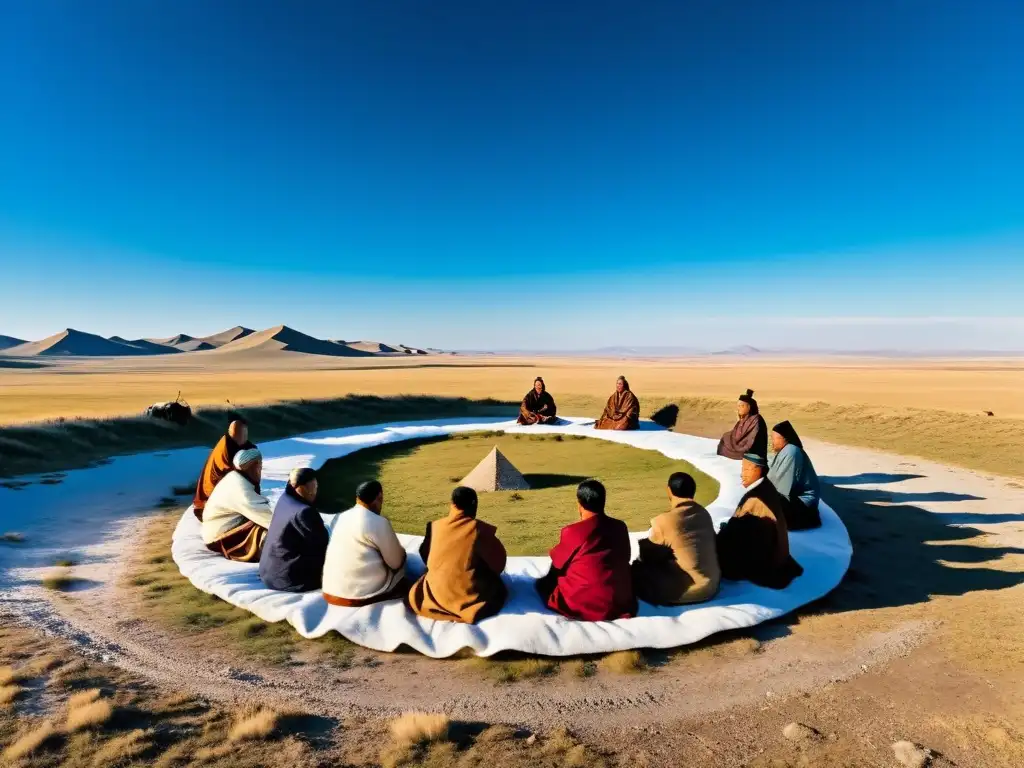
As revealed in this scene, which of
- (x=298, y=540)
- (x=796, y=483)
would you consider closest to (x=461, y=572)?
(x=298, y=540)

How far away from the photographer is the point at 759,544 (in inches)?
191

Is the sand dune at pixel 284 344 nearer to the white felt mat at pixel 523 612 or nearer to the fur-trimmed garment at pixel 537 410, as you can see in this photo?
the fur-trimmed garment at pixel 537 410

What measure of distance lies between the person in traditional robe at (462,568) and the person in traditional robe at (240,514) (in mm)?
2111

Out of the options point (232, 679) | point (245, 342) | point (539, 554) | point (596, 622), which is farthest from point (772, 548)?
point (245, 342)

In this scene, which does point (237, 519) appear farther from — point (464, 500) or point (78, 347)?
point (78, 347)

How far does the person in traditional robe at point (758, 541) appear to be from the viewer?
15.9ft

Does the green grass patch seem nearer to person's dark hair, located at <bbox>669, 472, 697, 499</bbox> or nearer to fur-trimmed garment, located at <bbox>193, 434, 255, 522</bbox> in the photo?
fur-trimmed garment, located at <bbox>193, 434, 255, 522</bbox>

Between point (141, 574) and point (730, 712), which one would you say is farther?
point (141, 574)

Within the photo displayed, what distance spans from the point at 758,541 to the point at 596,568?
1618 millimetres

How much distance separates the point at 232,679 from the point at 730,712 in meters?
3.18

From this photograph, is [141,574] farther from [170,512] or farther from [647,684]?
[647,684]

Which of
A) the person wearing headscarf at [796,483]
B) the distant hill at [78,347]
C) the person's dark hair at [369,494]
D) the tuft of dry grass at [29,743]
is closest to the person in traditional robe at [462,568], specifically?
the person's dark hair at [369,494]

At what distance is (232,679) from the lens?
3.75 meters

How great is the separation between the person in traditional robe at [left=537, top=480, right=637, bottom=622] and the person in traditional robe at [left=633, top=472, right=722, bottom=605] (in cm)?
33
